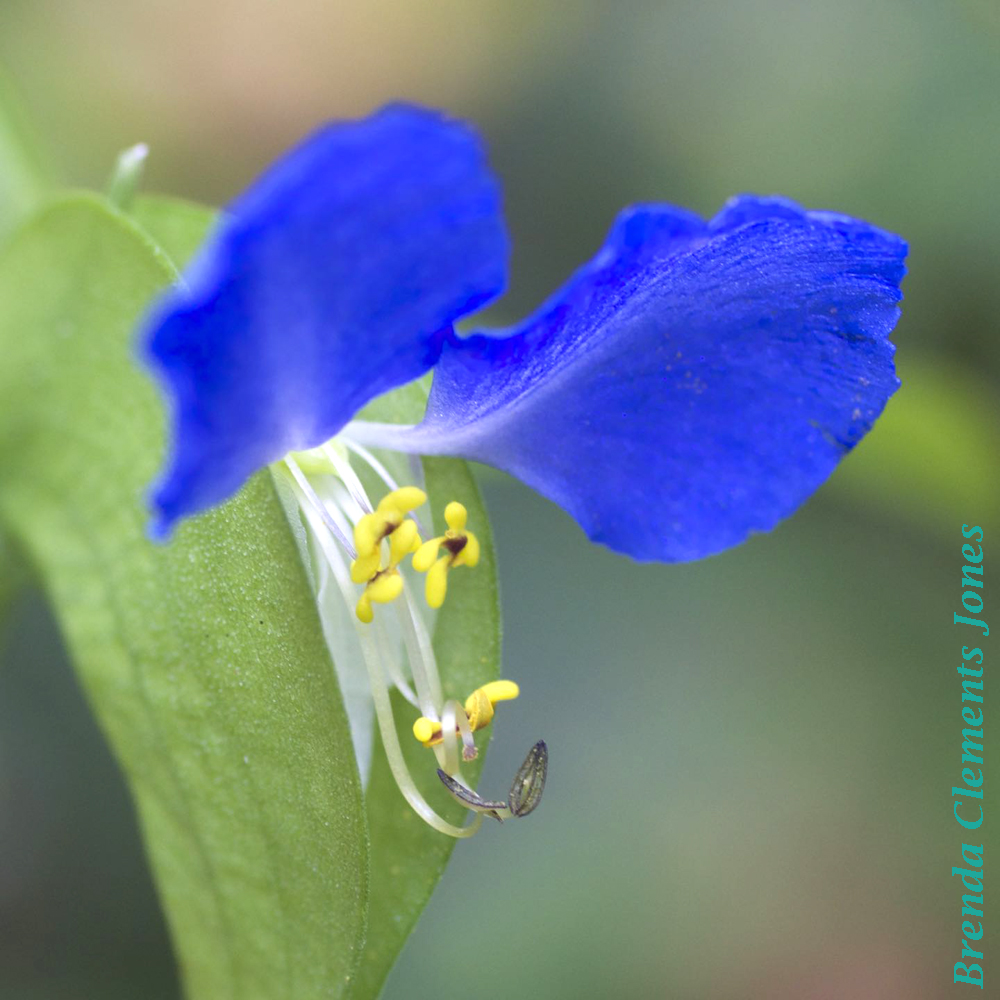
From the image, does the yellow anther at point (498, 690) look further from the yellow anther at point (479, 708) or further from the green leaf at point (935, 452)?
the green leaf at point (935, 452)

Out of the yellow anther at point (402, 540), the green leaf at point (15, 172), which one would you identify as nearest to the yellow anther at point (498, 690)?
the yellow anther at point (402, 540)

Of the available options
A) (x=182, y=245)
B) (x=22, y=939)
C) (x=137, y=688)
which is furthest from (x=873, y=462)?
(x=22, y=939)

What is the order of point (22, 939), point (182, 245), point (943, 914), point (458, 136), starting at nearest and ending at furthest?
point (458, 136), point (182, 245), point (22, 939), point (943, 914)

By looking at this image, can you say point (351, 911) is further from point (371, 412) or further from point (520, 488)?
point (520, 488)

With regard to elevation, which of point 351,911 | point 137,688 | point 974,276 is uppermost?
point 137,688

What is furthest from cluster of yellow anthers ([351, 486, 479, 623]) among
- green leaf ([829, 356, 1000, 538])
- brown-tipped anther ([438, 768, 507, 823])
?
green leaf ([829, 356, 1000, 538])

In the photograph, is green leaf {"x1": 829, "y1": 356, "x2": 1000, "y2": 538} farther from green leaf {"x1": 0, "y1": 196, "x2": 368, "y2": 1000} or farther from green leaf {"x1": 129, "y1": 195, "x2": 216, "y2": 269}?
green leaf {"x1": 0, "y1": 196, "x2": 368, "y2": 1000}
